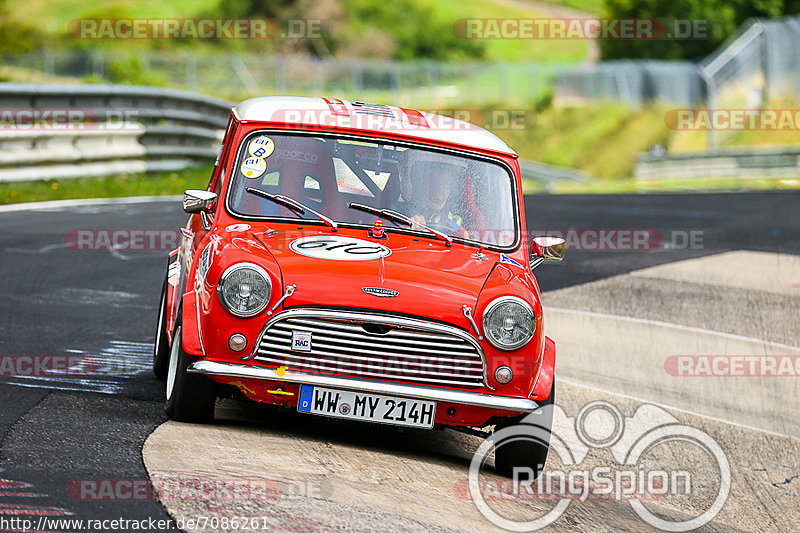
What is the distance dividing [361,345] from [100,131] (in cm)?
1312

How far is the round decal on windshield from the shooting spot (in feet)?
19.5

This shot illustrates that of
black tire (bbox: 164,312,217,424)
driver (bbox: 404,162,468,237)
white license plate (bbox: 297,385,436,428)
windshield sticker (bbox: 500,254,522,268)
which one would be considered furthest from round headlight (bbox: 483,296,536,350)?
black tire (bbox: 164,312,217,424)

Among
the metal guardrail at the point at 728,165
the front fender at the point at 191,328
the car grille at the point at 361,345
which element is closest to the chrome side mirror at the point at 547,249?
the car grille at the point at 361,345

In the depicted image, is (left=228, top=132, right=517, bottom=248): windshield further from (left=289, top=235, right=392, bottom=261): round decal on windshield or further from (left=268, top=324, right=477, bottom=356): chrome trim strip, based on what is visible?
(left=268, top=324, right=477, bottom=356): chrome trim strip

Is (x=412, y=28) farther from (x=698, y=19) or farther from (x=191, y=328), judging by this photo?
(x=191, y=328)

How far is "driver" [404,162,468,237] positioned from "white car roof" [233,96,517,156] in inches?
7.9

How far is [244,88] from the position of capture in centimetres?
4197

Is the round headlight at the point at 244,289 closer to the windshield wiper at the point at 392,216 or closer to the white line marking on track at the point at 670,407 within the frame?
the windshield wiper at the point at 392,216

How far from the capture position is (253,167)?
6.64 metres

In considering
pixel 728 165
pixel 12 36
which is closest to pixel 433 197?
pixel 728 165

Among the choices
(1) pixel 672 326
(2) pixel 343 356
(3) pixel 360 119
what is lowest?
(1) pixel 672 326

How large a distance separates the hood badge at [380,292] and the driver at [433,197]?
98 cm

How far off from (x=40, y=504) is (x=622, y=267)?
32.7 ft

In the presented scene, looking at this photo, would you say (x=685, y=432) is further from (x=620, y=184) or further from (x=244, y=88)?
(x=244, y=88)
